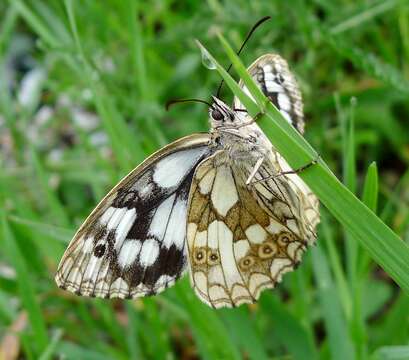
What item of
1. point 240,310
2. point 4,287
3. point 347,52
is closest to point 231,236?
point 240,310

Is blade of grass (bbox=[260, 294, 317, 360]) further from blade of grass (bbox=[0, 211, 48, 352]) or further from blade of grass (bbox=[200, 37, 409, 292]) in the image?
blade of grass (bbox=[200, 37, 409, 292])

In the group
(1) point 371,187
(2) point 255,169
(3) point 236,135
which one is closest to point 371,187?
(1) point 371,187

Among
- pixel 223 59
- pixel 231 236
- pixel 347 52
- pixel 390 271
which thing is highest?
pixel 223 59

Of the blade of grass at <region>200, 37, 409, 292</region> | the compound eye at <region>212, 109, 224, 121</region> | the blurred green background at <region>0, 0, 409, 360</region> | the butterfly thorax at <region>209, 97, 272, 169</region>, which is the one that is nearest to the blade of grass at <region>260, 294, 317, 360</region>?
the blurred green background at <region>0, 0, 409, 360</region>

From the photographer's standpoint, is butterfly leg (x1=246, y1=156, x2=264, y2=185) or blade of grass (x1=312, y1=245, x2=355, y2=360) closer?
butterfly leg (x1=246, y1=156, x2=264, y2=185)

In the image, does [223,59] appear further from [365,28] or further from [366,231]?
[366,231]

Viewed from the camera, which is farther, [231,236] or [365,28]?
[365,28]
